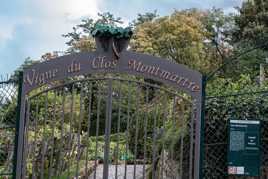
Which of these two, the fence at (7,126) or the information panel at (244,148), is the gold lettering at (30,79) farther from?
the information panel at (244,148)

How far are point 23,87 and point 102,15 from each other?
20735 millimetres

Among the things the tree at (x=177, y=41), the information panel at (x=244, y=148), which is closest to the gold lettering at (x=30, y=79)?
the information panel at (x=244, y=148)

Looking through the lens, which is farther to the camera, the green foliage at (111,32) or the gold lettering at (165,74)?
the gold lettering at (165,74)

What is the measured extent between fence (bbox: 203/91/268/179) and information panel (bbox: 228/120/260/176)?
56 centimetres

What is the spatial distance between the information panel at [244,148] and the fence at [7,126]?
2791mm

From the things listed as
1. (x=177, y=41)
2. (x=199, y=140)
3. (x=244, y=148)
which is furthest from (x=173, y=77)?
(x=177, y=41)

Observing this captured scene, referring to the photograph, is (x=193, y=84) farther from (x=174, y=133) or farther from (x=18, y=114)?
(x=18, y=114)

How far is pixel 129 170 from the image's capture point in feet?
32.3

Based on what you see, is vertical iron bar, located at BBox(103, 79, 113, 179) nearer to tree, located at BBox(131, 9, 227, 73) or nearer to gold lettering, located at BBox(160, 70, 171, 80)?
gold lettering, located at BBox(160, 70, 171, 80)

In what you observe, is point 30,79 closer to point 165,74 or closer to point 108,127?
point 108,127

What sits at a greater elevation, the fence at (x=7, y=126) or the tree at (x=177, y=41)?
the tree at (x=177, y=41)

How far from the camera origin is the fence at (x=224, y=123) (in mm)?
6398

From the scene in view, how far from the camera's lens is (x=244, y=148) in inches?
227

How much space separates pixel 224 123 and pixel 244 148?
0.73 m
